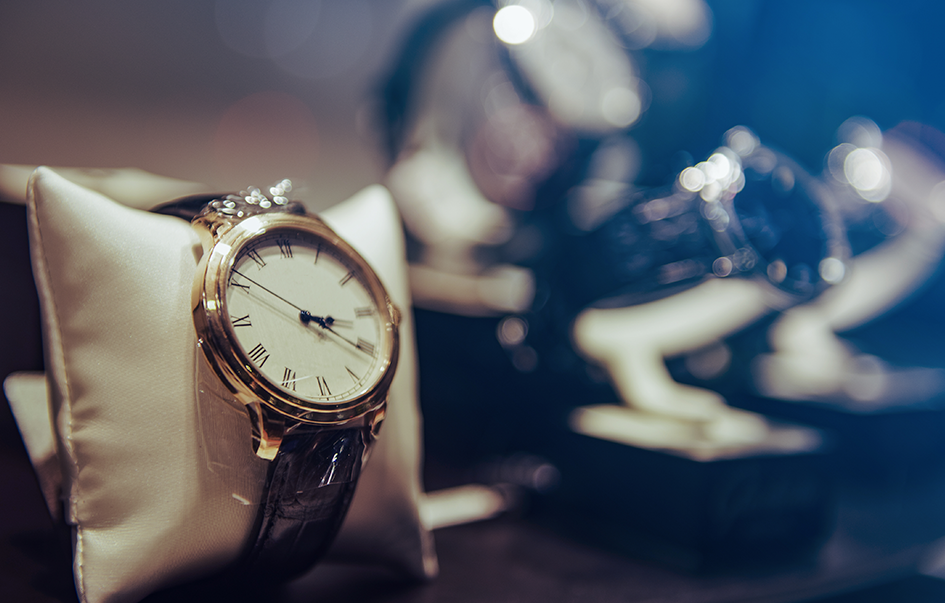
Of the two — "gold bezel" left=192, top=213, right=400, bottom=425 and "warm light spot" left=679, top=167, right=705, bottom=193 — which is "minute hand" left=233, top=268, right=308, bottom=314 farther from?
"warm light spot" left=679, top=167, right=705, bottom=193

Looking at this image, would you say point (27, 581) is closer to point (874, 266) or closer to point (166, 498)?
point (166, 498)

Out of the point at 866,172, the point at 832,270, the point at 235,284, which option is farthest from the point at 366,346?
the point at 866,172

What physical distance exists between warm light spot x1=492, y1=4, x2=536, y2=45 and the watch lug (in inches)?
33.6

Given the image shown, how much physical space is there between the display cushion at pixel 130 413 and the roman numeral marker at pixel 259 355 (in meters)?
0.04

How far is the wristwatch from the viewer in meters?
0.46

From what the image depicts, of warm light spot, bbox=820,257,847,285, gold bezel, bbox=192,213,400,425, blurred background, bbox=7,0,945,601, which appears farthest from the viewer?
warm light spot, bbox=820,257,847,285

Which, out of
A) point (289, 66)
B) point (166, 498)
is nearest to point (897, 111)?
point (289, 66)

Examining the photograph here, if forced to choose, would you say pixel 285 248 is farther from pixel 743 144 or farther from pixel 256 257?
pixel 743 144

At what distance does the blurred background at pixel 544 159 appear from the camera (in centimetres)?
70

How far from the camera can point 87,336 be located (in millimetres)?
470

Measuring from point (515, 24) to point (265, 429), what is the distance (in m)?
0.88

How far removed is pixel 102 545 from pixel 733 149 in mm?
869

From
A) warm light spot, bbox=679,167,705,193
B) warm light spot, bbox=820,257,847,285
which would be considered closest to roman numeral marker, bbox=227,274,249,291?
warm light spot, bbox=679,167,705,193

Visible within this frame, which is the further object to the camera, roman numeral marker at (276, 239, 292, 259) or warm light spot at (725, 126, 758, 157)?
warm light spot at (725, 126, 758, 157)
